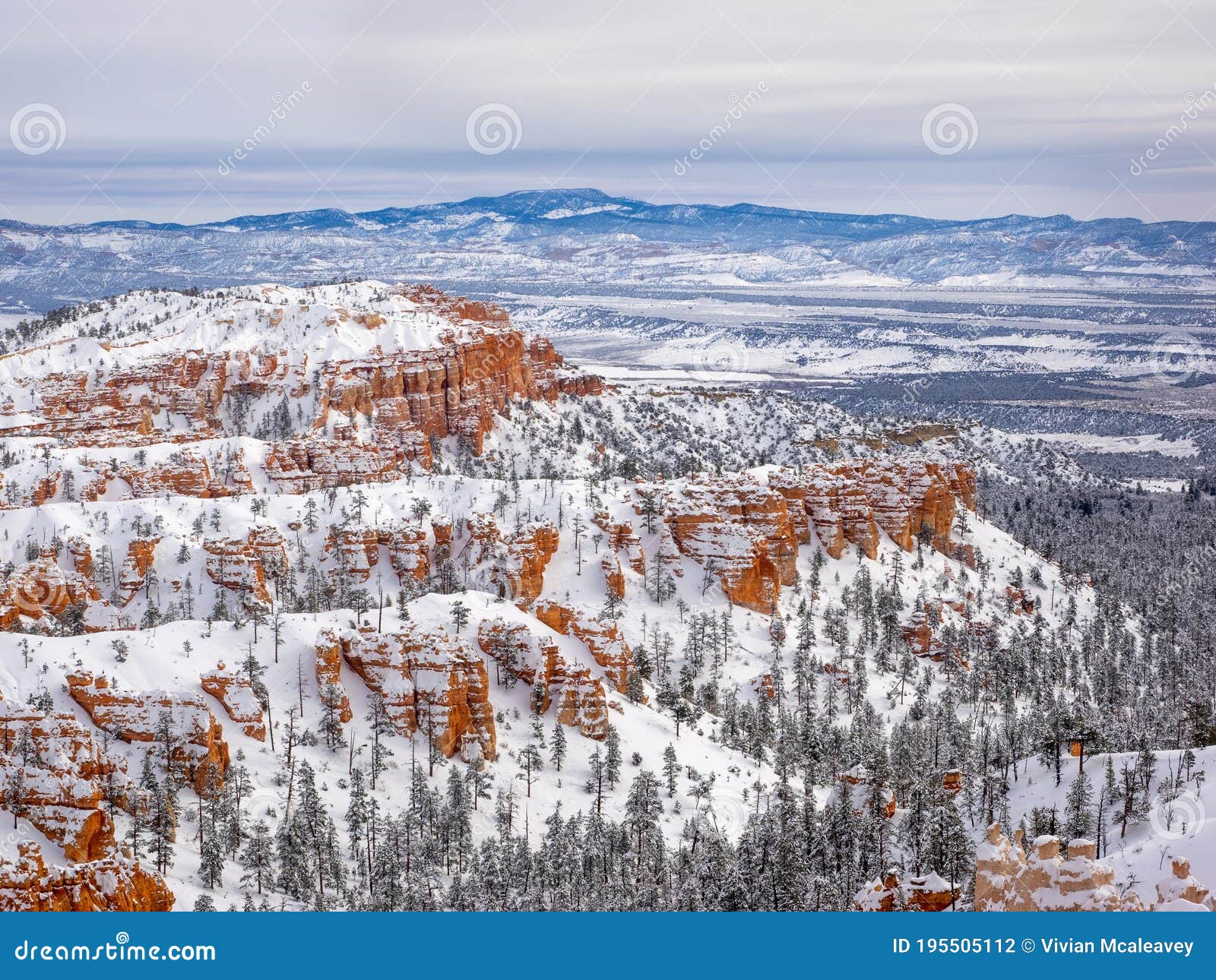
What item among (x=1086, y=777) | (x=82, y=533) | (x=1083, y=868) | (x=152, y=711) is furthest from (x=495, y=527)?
(x=1083, y=868)

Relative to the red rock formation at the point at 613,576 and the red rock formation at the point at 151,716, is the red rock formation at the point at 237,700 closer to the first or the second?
the red rock formation at the point at 151,716

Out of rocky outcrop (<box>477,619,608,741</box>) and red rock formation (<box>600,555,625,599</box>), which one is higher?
red rock formation (<box>600,555,625,599</box>)

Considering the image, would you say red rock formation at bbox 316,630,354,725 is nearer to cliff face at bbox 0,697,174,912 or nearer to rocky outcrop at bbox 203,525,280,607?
cliff face at bbox 0,697,174,912

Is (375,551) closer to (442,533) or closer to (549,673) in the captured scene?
(442,533)

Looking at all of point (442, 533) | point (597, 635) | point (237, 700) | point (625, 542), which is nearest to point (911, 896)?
→ point (237, 700)

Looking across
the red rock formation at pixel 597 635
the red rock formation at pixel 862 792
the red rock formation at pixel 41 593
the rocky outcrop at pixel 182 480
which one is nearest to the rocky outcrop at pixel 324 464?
the rocky outcrop at pixel 182 480

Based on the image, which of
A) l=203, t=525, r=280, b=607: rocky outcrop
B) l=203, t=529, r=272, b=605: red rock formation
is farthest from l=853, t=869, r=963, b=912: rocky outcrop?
l=203, t=529, r=272, b=605: red rock formation
